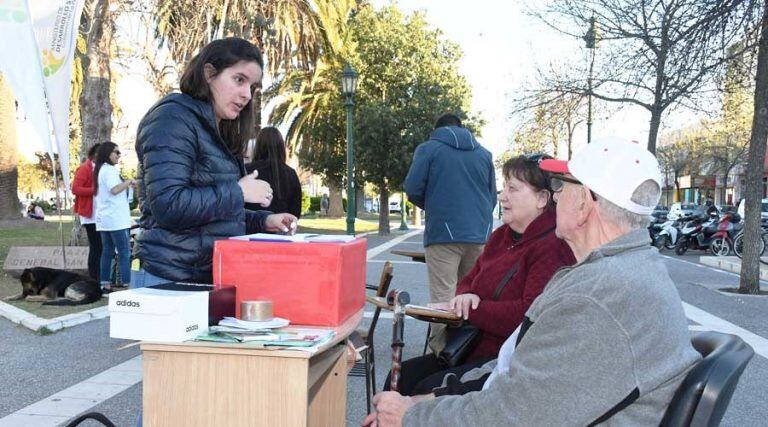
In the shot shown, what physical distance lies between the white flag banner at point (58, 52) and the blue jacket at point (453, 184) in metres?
4.54

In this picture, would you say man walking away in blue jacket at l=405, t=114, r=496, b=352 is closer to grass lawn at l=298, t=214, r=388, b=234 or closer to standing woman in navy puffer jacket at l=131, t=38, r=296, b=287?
standing woman in navy puffer jacket at l=131, t=38, r=296, b=287

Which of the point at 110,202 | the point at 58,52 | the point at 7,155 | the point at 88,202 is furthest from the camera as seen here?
the point at 7,155

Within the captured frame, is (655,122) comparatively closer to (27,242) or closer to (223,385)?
(27,242)

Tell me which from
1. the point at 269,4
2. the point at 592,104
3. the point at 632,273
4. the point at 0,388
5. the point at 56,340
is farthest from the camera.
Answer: the point at 592,104

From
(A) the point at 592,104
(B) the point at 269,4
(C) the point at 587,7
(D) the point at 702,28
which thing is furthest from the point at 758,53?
(B) the point at 269,4

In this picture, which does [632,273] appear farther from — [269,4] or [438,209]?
[269,4]

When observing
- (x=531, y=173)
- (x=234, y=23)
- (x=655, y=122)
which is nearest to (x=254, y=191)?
(x=531, y=173)

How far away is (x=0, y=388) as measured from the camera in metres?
4.93

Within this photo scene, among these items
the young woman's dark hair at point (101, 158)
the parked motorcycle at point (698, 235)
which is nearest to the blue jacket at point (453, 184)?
the young woman's dark hair at point (101, 158)

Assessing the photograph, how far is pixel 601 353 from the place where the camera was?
167cm

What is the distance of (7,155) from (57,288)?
1387 cm

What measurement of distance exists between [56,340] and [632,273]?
5.98 meters

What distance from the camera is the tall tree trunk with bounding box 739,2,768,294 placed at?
34.5 feet

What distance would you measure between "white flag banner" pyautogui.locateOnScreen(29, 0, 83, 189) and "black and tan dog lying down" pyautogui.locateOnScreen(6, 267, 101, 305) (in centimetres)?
112
